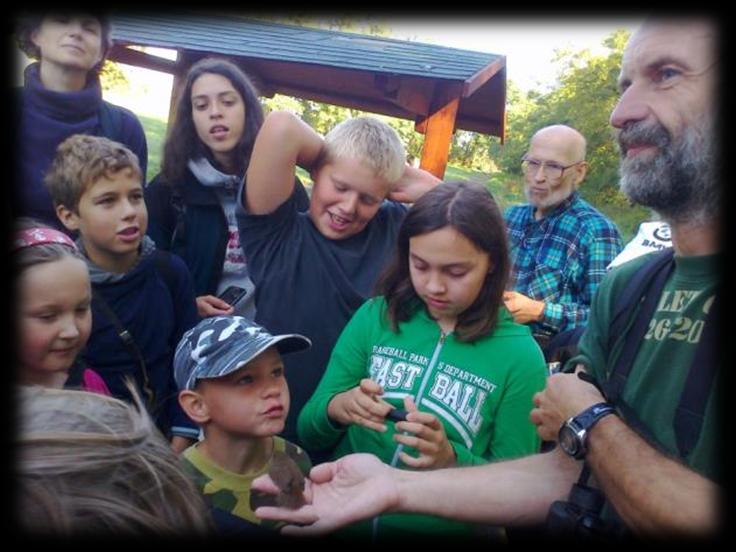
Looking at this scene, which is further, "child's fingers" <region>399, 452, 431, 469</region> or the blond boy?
the blond boy

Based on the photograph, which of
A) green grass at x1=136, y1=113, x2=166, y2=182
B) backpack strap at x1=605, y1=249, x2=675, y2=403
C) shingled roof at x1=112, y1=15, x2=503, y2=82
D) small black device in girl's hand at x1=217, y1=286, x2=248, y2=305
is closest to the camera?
backpack strap at x1=605, y1=249, x2=675, y2=403

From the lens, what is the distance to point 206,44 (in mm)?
6316

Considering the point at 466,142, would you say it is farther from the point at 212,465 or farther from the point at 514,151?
the point at 212,465

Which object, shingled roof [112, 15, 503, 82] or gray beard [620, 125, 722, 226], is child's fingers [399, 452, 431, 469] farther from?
shingled roof [112, 15, 503, 82]

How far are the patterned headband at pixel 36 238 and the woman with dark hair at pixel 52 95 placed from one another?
0.46m

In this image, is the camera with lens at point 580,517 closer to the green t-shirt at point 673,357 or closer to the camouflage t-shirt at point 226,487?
the green t-shirt at point 673,357

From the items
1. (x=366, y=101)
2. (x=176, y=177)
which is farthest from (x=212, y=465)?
(x=366, y=101)

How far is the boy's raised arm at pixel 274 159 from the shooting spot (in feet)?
7.65

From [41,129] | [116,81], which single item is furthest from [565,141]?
[116,81]

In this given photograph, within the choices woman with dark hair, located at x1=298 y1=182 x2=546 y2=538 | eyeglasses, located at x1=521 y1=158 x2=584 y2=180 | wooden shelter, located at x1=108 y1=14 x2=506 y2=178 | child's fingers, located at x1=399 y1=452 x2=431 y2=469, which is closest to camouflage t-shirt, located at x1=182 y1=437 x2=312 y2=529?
woman with dark hair, located at x1=298 y1=182 x2=546 y2=538

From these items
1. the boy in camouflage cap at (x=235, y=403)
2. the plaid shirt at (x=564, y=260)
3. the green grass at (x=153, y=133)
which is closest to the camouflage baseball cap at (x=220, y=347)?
the boy in camouflage cap at (x=235, y=403)

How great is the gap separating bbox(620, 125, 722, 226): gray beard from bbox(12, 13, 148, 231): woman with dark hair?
204 centimetres

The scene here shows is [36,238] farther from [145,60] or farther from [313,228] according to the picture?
[145,60]

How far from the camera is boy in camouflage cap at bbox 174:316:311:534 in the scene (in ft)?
6.28
